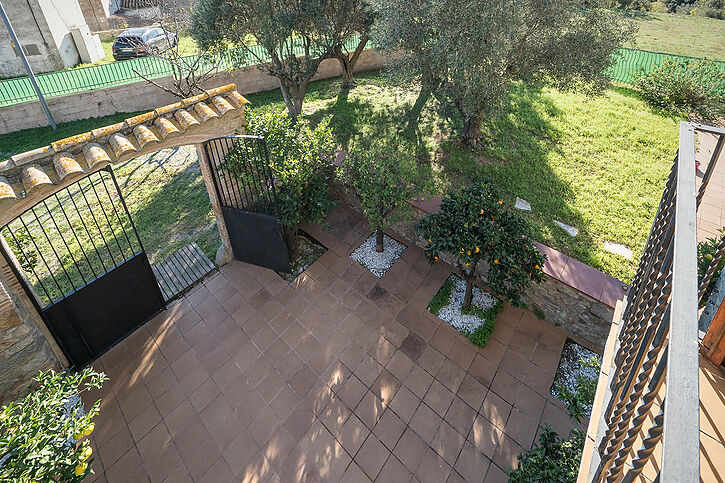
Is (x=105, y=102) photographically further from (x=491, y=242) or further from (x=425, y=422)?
(x=425, y=422)

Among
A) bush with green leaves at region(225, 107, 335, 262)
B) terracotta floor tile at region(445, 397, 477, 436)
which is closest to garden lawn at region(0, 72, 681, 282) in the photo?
bush with green leaves at region(225, 107, 335, 262)

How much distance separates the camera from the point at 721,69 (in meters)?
10.8

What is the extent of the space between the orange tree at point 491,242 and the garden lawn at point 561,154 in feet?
4.46

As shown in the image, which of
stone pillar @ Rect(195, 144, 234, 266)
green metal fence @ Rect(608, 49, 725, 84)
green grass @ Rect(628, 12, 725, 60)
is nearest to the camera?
stone pillar @ Rect(195, 144, 234, 266)

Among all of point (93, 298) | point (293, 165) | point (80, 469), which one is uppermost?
point (293, 165)

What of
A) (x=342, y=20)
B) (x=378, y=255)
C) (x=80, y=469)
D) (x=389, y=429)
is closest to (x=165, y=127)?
(x=80, y=469)

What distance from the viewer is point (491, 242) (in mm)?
4859

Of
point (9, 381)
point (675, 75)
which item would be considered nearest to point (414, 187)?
point (9, 381)

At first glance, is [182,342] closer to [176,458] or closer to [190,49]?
[176,458]

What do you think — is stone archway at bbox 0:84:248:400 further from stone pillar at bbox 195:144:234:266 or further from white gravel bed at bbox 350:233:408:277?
white gravel bed at bbox 350:233:408:277

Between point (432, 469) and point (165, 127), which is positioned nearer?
point (432, 469)

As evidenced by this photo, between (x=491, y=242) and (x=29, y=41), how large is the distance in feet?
62.4

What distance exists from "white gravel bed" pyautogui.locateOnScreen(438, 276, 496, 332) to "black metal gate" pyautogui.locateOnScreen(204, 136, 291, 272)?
2.69 m

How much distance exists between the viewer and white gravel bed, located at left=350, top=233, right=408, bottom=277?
6.46 meters
